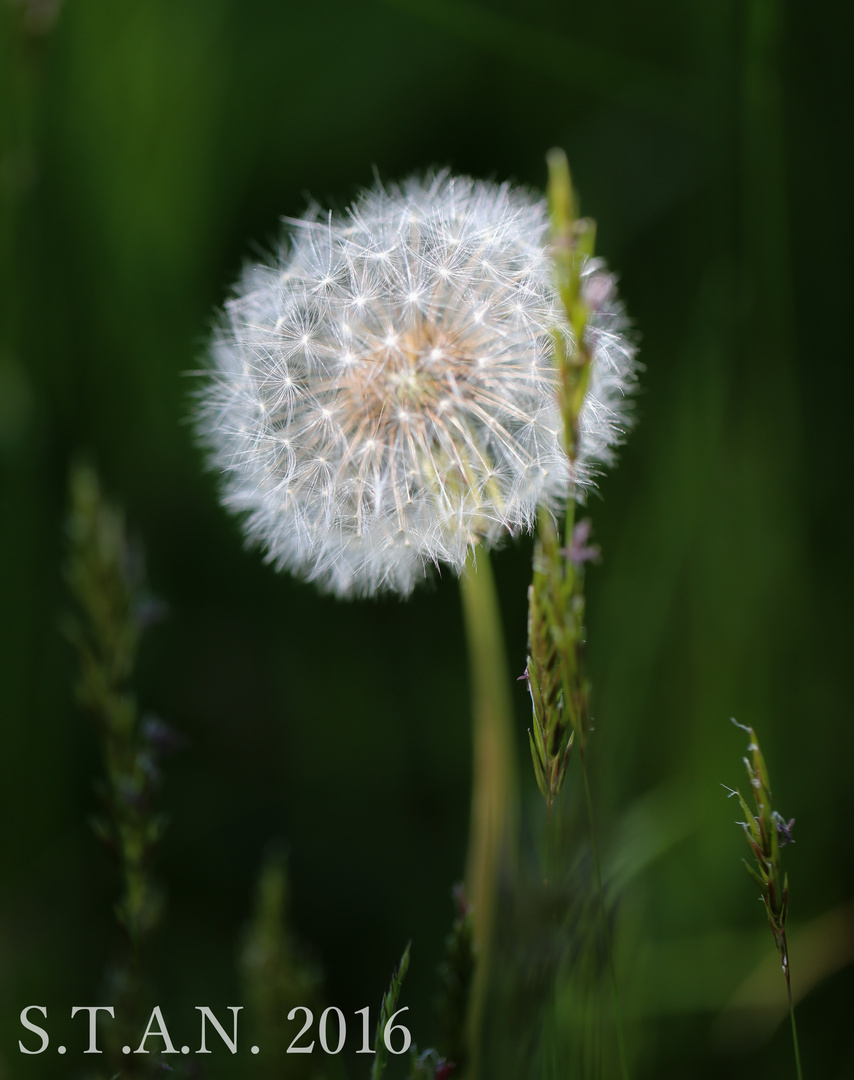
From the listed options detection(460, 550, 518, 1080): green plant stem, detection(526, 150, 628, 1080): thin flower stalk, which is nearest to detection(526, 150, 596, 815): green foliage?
detection(526, 150, 628, 1080): thin flower stalk

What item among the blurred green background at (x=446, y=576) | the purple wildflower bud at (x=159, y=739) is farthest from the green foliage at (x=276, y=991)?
the blurred green background at (x=446, y=576)

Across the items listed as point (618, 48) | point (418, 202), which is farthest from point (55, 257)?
point (618, 48)

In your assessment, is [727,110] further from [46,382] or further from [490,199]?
[46,382]

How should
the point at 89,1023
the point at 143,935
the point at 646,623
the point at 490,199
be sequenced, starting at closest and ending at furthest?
the point at 143,935, the point at 490,199, the point at 89,1023, the point at 646,623

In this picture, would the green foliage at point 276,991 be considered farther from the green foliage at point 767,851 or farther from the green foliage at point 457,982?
the green foliage at point 767,851

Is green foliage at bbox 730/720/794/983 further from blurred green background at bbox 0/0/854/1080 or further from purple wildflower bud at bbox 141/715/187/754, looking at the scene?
purple wildflower bud at bbox 141/715/187/754
